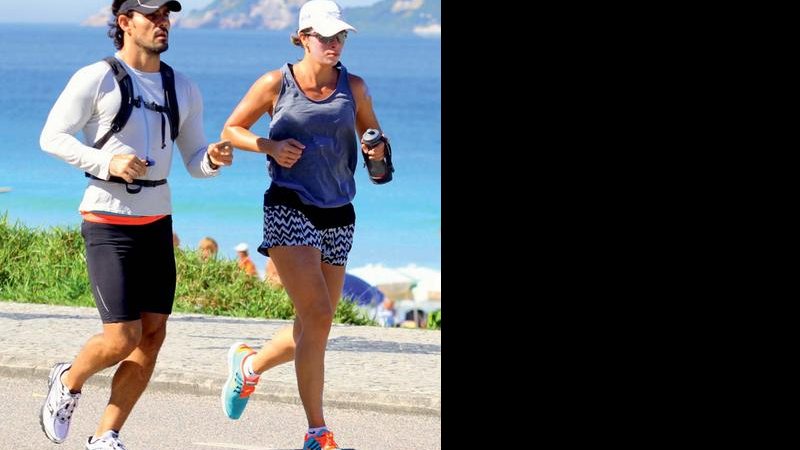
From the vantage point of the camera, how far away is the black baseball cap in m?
5.23

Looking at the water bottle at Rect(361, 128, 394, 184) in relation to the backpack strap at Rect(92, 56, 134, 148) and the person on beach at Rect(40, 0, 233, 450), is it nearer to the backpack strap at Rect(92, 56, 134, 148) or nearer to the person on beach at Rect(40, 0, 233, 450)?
the person on beach at Rect(40, 0, 233, 450)

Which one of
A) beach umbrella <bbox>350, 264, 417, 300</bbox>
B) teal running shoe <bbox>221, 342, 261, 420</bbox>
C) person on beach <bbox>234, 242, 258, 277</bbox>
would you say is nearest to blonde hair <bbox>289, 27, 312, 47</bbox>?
teal running shoe <bbox>221, 342, 261, 420</bbox>

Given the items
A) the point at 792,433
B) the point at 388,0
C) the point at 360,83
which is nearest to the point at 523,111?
the point at 792,433

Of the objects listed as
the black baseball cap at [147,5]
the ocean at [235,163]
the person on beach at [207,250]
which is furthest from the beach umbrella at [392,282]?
the black baseball cap at [147,5]

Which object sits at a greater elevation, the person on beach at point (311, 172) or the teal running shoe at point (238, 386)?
the person on beach at point (311, 172)

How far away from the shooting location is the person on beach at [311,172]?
223 inches

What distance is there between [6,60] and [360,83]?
95.1m

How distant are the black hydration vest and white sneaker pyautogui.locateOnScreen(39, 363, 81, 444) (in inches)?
32.4

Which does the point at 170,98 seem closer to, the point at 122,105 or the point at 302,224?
A: the point at 122,105

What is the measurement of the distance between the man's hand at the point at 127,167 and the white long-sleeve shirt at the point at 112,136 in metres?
0.03

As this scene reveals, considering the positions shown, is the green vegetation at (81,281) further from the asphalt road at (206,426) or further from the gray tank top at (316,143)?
the gray tank top at (316,143)

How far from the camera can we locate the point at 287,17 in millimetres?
132625

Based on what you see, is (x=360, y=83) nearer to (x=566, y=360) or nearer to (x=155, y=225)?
(x=155, y=225)

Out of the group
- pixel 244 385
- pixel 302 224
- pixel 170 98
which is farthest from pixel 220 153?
pixel 244 385
